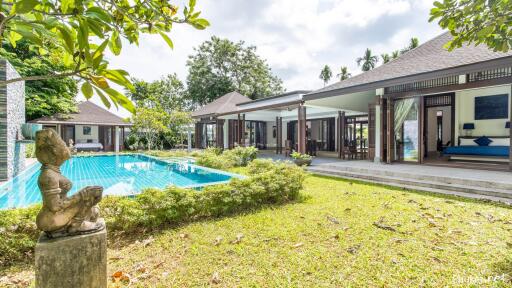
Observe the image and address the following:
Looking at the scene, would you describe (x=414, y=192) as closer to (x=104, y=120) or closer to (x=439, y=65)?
(x=439, y=65)

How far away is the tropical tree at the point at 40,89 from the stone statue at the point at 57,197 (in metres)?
18.9

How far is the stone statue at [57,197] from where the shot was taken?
1.98 metres

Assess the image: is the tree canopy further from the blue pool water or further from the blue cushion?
the blue pool water

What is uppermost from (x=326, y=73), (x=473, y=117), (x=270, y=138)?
(x=326, y=73)

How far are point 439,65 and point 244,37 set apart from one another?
26243mm

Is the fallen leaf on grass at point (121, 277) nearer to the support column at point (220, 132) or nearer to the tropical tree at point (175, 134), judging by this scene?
the support column at point (220, 132)

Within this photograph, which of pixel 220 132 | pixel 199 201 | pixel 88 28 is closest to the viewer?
pixel 88 28

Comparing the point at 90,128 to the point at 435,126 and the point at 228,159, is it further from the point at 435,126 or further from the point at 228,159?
the point at 435,126

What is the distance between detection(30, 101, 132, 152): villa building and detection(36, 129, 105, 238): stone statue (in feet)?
69.2

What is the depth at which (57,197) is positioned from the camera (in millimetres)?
2035

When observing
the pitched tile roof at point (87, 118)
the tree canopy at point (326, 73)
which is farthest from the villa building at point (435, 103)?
the tree canopy at point (326, 73)

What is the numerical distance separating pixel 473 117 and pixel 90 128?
2731cm

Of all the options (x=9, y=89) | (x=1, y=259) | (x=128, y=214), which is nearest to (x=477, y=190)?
(x=128, y=214)

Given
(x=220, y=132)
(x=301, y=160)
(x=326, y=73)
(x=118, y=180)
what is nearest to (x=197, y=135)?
(x=220, y=132)
